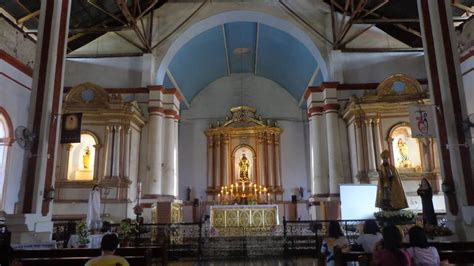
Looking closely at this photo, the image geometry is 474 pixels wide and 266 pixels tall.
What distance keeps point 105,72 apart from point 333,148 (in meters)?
8.28

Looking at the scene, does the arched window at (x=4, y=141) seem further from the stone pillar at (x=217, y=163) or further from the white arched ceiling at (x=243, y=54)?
the stone pillar at (x=217, y=163)

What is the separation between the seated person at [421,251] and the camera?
11.5ft

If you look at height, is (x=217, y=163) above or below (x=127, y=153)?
above

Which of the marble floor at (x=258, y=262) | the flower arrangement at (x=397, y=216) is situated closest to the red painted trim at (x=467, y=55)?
the flower arrangement at (x=397, y=216)

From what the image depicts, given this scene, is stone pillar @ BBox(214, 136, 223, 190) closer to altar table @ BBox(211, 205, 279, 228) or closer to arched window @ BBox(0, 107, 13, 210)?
altar table @ BBox(211, 205, 279, 228)

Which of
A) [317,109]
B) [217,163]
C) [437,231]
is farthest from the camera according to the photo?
[217,163]

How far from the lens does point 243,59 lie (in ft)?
61.8

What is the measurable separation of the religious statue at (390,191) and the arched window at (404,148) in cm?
480

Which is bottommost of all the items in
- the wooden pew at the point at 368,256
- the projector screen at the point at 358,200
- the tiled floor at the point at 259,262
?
the tiled floor at the point at 259,262

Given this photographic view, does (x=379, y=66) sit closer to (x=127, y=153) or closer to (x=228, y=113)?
(x=228, y=113)

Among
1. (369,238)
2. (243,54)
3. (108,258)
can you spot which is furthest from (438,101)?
(243,54)

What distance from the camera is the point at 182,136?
19.6 m

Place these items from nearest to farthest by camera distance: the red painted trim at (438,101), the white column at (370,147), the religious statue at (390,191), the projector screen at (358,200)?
the red painted trim at (438,101), the religious statue at (390,191), the projector screen at (358,200), the white column at (370,147)

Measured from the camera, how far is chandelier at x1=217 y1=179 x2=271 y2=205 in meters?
16.7
